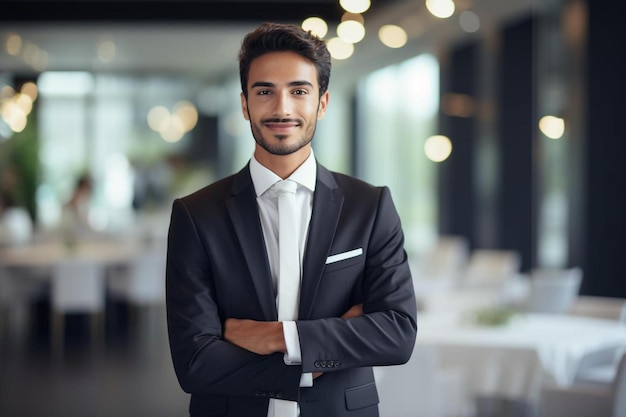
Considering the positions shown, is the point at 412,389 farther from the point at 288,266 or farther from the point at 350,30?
the point at 350,30

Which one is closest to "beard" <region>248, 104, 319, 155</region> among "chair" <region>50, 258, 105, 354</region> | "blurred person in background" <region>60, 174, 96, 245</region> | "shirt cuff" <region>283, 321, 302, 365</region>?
"shirt cuff" <region>283, 321, 302, 365</region>

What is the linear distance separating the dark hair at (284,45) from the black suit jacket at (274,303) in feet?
0.82

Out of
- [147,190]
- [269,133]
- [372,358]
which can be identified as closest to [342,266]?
[372,358]

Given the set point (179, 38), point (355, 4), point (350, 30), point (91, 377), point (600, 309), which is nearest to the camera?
point (600, 309)

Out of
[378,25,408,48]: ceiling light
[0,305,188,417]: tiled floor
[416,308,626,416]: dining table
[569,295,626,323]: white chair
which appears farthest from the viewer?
[378,25,408,48]: ceiling light

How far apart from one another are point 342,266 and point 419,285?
7.61 metres

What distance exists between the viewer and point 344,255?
205 centimetres

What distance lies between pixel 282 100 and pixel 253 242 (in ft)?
1.10

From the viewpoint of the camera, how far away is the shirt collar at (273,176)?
2.07m

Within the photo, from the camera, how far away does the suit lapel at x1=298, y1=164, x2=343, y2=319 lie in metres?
2.02

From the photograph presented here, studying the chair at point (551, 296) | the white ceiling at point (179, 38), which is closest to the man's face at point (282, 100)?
the chair at point (551, 296)

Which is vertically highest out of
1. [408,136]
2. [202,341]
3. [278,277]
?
[408,136]

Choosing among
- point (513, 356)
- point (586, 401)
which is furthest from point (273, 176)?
point (513, 356)

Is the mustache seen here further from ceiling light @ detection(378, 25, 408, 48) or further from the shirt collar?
ceiling light @ detection(378, 25, 408, 48)
